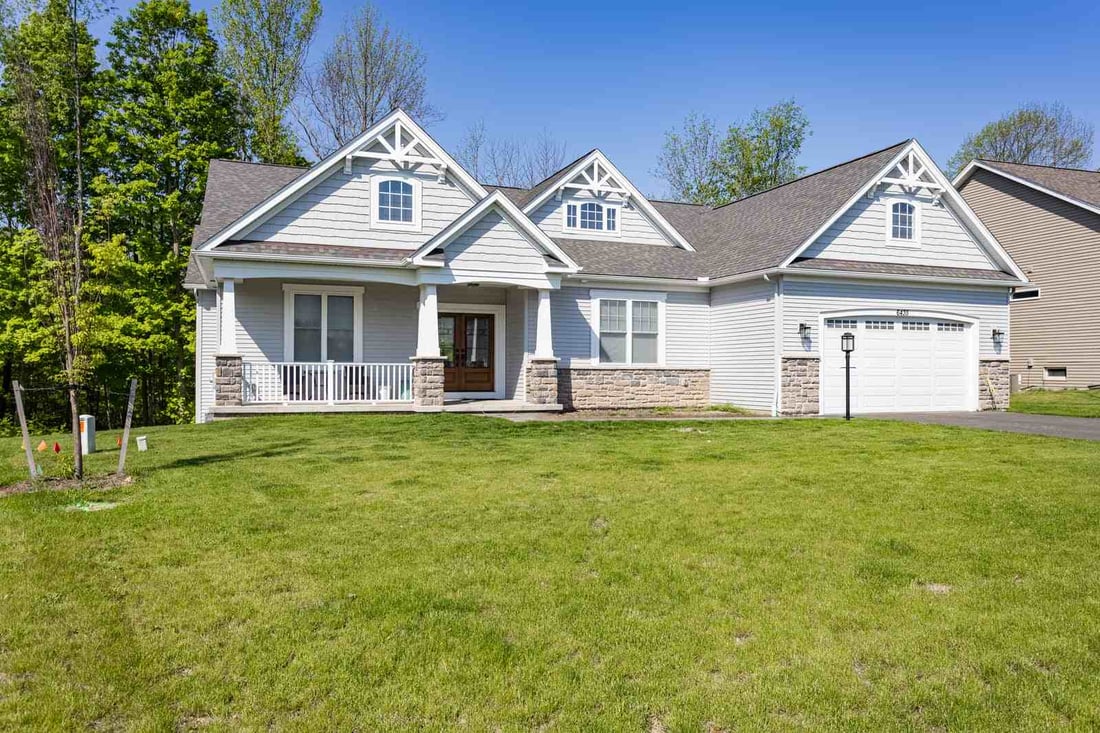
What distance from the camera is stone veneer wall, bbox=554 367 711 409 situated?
16891 millimetres

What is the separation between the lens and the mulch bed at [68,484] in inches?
280

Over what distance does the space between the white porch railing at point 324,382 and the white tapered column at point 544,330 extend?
2858 millimetres

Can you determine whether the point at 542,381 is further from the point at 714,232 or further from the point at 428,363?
the point at 714,232

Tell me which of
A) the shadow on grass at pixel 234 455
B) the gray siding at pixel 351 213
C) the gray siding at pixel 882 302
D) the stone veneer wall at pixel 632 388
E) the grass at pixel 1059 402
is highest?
the gray siding at pixel 351 213

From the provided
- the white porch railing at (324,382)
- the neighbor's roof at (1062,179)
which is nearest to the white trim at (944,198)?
the neighbor's roof at (1062,179)

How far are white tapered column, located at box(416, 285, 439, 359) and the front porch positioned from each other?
2 centimetres

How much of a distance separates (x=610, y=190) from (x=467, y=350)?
548cm

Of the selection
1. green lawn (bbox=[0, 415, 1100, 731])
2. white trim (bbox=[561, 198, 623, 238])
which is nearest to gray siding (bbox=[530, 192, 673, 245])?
white trim (bbox=[561, 198, 623, 238])

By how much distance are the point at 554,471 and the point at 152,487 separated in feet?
13.3

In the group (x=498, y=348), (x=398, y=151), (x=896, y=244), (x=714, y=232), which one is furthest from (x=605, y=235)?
(x=896, y=244)

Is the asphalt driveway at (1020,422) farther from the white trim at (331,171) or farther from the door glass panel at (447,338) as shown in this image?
the white trim at (331,171)

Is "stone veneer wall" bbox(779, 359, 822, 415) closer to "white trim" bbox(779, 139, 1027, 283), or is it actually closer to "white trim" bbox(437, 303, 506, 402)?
"white trim" bbox(779, 139, 1027, 283)

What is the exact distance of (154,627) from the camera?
3969mm

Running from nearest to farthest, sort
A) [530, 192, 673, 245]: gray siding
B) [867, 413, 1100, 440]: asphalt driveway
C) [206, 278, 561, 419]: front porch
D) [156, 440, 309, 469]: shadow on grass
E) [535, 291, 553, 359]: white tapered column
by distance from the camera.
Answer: [156, 440, 309, 469]: shadow on grass → [867, 413, 1100, 440]: asphalt driveway → [206, 278, 561, 419]: front porch → [535, 291, 553, 359]: white tapered column → [530, 192, 673, 245]: gray siding
